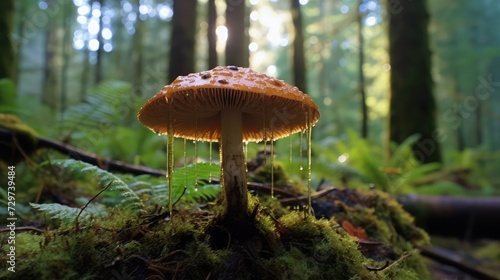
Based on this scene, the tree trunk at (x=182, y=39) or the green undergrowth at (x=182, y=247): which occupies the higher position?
the tree trunk at (x=182, y=39)

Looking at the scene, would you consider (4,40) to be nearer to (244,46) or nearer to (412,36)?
(244,46)

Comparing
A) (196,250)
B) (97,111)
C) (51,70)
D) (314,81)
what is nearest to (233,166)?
(196,250)

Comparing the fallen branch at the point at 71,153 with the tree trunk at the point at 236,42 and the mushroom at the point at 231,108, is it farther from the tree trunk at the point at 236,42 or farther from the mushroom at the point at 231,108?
the tree trunk at the point at 236,42

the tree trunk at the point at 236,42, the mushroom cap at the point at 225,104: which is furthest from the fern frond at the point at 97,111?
the mushroom cap at the point at 225,104

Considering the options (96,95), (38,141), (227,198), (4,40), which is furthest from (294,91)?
(4,40)

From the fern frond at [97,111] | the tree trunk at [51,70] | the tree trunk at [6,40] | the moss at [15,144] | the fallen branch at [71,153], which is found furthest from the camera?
the tree trunk at [51,70]

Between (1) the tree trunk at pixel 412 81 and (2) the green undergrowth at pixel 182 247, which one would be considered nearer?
(2) the green undergrowth at pixel 182 247

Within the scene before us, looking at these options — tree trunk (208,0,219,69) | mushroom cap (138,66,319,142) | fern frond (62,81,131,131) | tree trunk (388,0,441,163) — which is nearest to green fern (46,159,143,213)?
mushroom cap (138,66,319,142)
